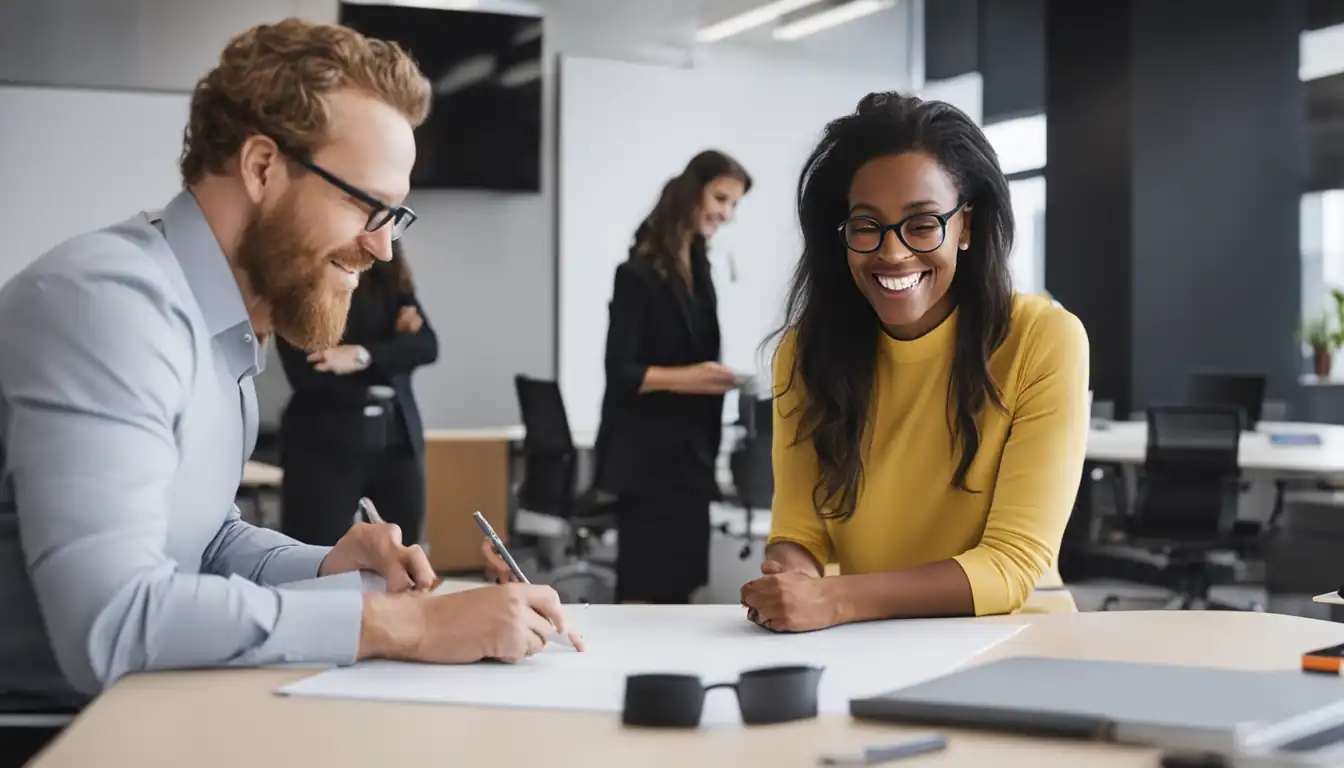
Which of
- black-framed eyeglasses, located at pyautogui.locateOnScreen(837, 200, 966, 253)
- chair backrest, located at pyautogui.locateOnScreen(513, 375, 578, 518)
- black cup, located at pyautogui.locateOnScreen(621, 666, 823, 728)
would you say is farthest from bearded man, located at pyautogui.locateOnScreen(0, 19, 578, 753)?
chair backrest, located at pyautogui.locateOnScreen(513, 375, 578, 518)

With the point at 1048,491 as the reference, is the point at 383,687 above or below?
below

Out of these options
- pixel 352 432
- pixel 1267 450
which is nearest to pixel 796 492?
pixel 352 432

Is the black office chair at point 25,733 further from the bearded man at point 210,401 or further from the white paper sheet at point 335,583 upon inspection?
the white paper sheet at point 335,583

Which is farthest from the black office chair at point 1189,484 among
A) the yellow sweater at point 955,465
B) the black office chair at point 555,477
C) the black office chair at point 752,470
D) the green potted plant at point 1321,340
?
the yellow sweater at point 955,465

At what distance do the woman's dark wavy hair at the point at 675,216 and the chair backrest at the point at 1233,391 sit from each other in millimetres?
3866

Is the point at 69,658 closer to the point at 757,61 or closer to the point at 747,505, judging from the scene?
the point at 747,505

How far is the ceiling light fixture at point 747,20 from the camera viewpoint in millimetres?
8797

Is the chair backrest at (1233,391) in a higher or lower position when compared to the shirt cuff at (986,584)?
higher

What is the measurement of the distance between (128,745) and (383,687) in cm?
25

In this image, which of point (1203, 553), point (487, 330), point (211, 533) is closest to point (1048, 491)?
point (211, 533)

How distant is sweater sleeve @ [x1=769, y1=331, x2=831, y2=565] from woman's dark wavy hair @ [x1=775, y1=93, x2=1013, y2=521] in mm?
17

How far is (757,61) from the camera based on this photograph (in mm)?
8961

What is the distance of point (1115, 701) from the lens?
111 cm

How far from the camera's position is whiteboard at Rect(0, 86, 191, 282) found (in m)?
6.97
